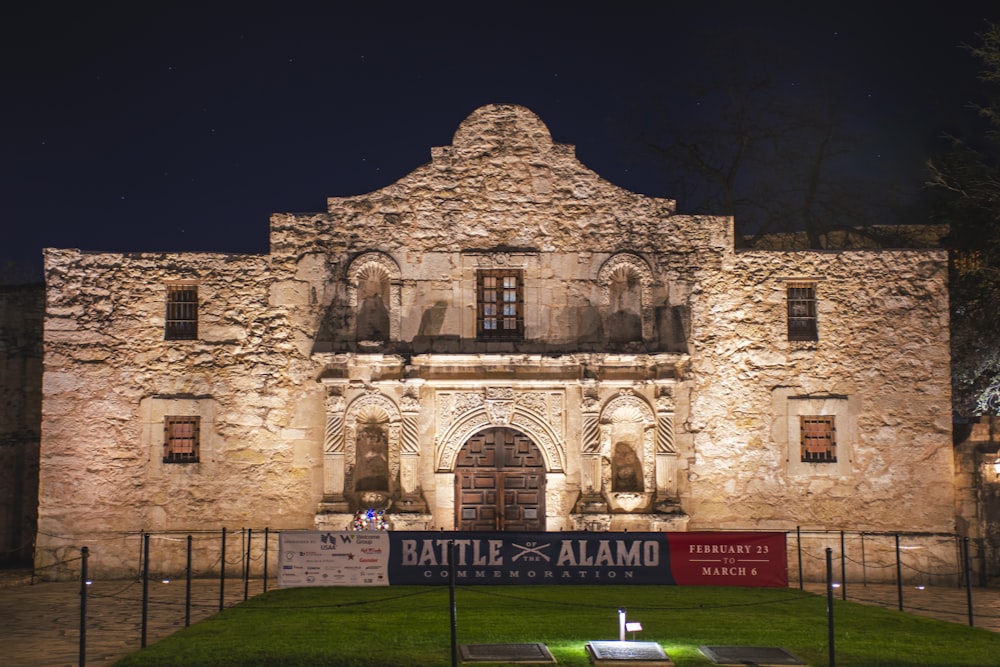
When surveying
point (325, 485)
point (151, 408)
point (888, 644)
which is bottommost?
point (888, 644)

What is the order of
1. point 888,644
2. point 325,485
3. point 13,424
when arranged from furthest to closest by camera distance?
point 13,424 → point 325,485 → point 888,644

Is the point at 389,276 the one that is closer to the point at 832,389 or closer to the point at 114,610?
the point at 114,610

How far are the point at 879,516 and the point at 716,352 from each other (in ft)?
14.0

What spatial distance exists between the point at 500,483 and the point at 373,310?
409 centimetres

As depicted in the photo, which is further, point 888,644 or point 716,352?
point 716,352

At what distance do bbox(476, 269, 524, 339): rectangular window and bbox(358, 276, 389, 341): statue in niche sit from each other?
1.80 meters

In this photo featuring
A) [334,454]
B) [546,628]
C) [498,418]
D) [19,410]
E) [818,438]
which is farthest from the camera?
[19,410]

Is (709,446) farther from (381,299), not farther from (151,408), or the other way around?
(151,408)

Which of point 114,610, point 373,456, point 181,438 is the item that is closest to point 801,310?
point 373,456

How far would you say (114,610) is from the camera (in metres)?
16.0

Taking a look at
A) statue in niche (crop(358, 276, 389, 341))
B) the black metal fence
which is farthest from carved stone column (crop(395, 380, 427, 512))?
the black metal fence

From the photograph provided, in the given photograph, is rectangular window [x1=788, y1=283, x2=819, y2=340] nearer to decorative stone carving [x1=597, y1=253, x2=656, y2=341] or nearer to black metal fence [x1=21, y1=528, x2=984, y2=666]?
decorative stone carving [x1=597, y1=253, x2=656, y2=341]

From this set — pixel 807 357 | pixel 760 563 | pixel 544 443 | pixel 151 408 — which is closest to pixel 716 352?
pixel 807 357

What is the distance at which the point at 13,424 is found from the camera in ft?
71.7
